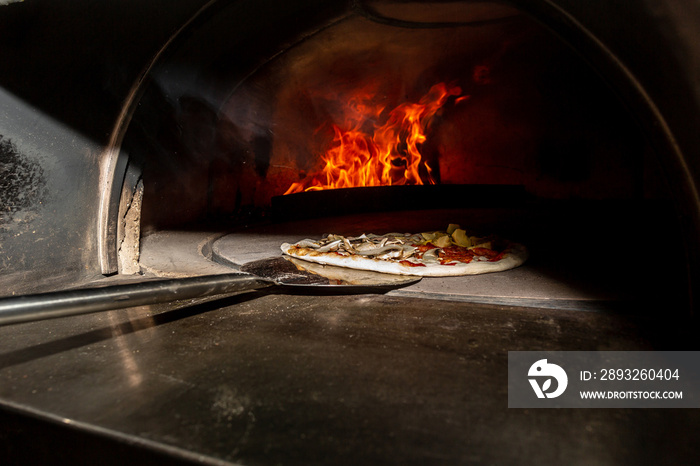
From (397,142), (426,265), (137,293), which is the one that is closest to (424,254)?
(426,265)

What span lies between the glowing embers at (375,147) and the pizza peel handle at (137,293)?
340 centimetres

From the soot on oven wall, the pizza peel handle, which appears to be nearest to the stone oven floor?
the pizza peel handle

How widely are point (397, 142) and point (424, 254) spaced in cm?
340

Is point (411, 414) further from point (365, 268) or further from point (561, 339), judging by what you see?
point (365, 268)

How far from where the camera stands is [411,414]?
2.78 ft

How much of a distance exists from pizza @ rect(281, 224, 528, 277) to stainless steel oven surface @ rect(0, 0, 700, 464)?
0.14 meters

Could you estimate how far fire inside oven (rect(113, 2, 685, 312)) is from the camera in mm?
2734

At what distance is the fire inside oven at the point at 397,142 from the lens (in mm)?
2734

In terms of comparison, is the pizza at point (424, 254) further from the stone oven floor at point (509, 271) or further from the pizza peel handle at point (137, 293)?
the pizza peel handle at point (137, 293)

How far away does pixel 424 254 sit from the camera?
7.31 feet

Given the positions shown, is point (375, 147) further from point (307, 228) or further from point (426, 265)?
point (426, 265)

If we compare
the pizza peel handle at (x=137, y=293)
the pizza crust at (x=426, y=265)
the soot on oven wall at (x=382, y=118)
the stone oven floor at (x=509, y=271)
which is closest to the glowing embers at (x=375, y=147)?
the soot on oven wall at (x=382, y=118)

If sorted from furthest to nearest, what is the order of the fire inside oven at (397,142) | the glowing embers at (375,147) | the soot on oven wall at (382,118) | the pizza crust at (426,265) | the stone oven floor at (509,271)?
1. the glowing embers at (375,147)
2. the soot on oven wall at (382,118)
3. the fire inside oven at (397,142)
4. the pizza crust at (426,265)
5. the stone oven floor at (509,271)

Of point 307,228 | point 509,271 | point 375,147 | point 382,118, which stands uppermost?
point 382,118
